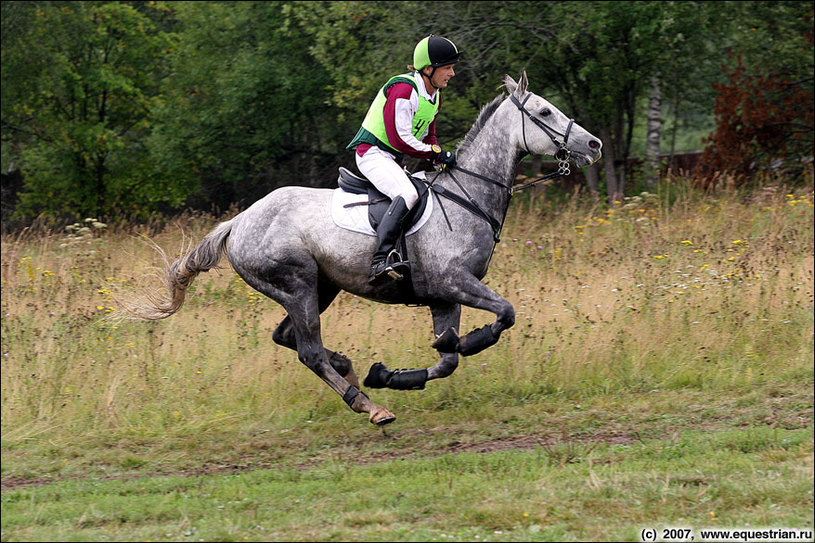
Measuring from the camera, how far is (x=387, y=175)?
6.96m

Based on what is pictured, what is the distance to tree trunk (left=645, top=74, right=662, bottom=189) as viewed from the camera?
19.2m

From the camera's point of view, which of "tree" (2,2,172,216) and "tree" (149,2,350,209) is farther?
"tree" (2,2,172,216)

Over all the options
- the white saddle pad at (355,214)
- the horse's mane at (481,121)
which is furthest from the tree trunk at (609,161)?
the white saddle pad at (355,214)

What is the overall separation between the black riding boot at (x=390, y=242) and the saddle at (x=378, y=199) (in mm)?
131

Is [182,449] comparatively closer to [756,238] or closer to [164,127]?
[756,238]

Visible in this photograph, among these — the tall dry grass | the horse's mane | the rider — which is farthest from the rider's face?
the tall dry grass

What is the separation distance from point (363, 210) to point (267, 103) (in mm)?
13082

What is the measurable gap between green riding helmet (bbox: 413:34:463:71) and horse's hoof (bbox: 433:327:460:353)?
6.99 feet

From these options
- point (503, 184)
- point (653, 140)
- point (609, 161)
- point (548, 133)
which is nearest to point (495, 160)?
point (503, 184)

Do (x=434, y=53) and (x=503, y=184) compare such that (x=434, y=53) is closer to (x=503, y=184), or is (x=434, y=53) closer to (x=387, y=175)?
(x=387, y=175)

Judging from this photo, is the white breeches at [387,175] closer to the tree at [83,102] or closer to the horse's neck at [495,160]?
the horse's neck at [495,160]

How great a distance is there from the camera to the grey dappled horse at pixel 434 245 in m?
6.96

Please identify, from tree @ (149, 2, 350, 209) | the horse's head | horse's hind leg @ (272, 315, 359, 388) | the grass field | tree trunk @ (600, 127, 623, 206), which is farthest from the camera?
tree @ (149, 2, 350, 209)

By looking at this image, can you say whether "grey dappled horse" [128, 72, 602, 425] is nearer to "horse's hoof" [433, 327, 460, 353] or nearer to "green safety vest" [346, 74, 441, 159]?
"horse's hoof" [433, 327, 460, 353]
